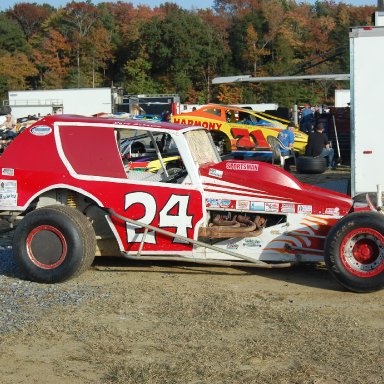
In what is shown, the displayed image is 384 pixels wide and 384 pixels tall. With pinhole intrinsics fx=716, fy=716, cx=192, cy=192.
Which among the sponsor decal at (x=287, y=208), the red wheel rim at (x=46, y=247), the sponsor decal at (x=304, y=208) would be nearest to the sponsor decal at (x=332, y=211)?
the sponsor decal at (x=304, y=208)

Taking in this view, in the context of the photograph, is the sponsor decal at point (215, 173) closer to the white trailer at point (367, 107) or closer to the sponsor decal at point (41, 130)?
the sponsor decal at point (41, 130)

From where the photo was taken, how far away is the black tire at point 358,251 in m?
6.74

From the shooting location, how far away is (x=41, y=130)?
7.80 meters

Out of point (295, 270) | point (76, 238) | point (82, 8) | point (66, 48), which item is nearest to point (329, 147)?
point (295, 270)

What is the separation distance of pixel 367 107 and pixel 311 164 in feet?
23.8

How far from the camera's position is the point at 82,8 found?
9719cm

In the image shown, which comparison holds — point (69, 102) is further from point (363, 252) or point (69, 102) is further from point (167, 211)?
point (363, 252)

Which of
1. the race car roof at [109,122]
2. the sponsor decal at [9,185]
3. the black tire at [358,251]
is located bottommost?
the black tire at [358,251]

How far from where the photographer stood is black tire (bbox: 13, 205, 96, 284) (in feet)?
23.8

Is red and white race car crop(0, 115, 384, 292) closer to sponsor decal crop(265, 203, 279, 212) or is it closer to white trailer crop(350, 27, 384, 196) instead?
sponsor decal crop(265, 203, 279, 212)

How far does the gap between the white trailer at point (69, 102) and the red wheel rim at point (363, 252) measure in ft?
160

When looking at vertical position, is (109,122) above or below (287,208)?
above

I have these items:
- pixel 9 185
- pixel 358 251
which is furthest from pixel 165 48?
pixel 358 251

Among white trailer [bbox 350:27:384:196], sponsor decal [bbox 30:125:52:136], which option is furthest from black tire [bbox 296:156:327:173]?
sponsor decal [bbox 30:125:52:136]
